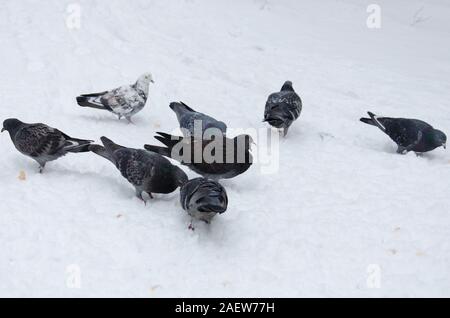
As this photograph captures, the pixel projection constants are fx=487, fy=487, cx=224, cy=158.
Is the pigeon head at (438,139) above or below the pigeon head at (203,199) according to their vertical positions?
above

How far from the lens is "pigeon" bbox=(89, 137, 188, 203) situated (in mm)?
4875

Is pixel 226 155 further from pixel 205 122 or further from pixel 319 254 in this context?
pixel 319 254

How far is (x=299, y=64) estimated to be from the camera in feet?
31.9

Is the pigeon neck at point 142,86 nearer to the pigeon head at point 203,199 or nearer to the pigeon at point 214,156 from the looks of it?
the pigeon at point 214,156

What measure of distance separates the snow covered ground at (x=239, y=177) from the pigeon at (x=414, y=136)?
0.26m

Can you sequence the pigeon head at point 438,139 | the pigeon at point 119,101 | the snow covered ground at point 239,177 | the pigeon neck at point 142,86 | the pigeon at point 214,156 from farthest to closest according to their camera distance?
the pigeon neck at point 142,86 → the pigeon at point 119,101 → the pigeon head at point 438,139 → the pigeon at point 214,156 → the snow covered ground at point 239,177

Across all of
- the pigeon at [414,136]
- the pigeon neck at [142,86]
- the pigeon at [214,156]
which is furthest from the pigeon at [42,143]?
the pigeon at [414,136]

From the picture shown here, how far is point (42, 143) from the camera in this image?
5125 millimetres

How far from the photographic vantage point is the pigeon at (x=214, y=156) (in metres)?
5.28

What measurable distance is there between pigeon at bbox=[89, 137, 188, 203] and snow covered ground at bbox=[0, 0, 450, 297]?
22 centimetres

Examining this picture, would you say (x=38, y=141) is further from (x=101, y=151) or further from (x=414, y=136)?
(x=414, y=136)

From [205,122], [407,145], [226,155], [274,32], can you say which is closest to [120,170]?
[226,155]

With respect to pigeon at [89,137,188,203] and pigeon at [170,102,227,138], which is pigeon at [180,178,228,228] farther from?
pigeon at [170,102,227,138]
